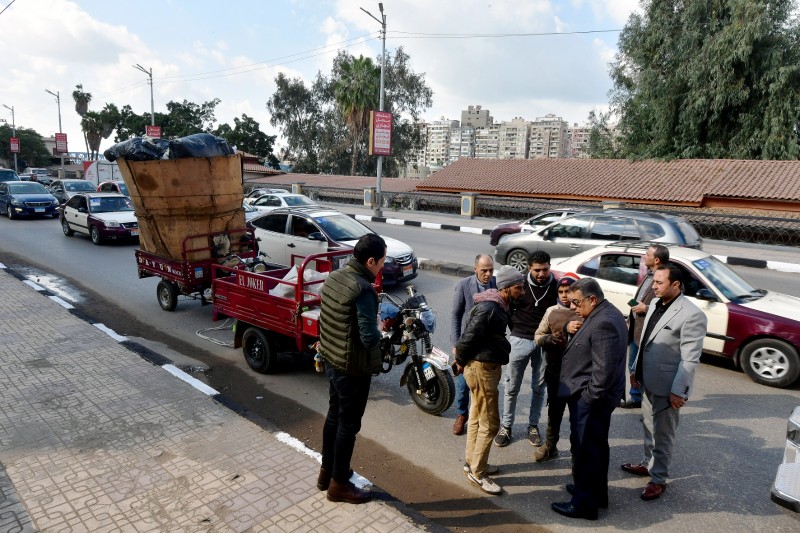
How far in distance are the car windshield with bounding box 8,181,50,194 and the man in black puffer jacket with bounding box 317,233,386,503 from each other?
23273 mm

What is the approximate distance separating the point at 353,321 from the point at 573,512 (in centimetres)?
202

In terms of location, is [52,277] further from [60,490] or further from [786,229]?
[786,229]

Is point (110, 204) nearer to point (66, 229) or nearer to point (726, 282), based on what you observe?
point (66, 229)

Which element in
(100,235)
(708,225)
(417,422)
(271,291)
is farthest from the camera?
(708,225)

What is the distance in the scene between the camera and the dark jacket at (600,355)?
11.2 ft

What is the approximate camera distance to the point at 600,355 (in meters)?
3.43

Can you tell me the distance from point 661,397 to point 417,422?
2223 mm

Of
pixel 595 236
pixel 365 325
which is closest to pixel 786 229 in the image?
pixel 595 236

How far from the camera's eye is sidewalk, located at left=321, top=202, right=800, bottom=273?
1447 cm

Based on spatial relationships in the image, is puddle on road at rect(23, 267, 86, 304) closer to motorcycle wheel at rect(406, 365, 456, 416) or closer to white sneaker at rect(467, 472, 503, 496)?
motorcycle wheel at rect(406, 365, 456, 416)

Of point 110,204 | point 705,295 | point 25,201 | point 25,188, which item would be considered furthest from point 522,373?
point 25,188

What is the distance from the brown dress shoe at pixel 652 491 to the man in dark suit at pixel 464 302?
1.58m

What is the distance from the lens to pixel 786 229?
59.1 ft

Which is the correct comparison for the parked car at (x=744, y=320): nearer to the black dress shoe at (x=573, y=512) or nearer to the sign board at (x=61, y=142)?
the black dress shoe at (x=573, y=512)
